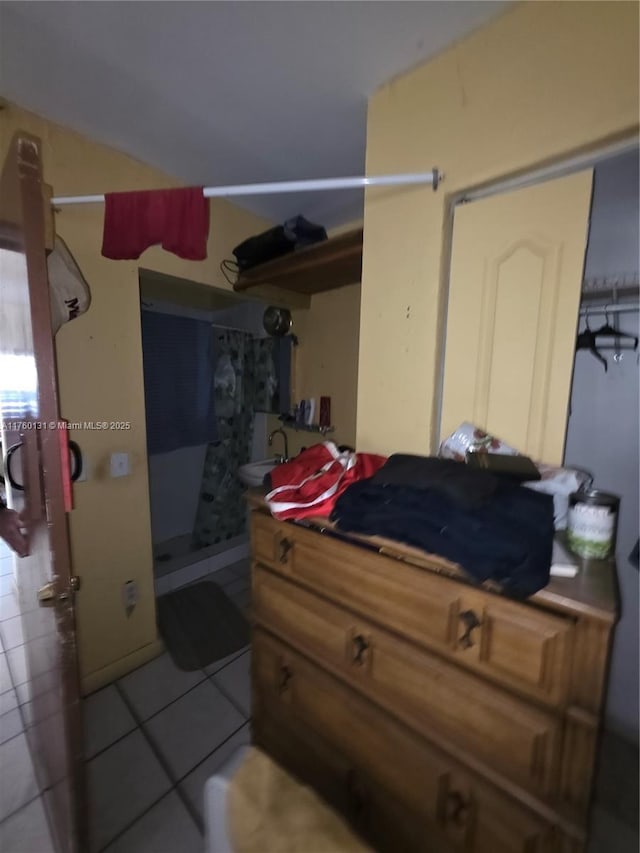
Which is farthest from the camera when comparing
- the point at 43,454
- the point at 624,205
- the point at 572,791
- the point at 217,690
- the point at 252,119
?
the point at 217,690

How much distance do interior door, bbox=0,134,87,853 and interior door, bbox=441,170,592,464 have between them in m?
1.02

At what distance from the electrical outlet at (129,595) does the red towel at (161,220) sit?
1.56m

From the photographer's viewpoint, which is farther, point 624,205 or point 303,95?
point 303,95

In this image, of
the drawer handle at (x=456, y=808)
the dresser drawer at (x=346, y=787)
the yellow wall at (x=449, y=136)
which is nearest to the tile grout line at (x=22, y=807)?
the dresser drawer at (x=346, y=787)

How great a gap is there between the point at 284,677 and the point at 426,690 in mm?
509

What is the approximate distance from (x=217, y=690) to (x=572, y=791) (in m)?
1.51

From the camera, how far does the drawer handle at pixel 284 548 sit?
1.02 metres

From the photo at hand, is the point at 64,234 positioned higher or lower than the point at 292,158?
lower

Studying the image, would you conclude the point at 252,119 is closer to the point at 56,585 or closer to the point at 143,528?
the point at 56,585

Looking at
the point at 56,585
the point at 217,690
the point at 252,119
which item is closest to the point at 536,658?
the point at 56,585

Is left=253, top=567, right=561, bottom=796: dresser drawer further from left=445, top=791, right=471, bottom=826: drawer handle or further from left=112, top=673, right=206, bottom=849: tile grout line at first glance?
left=112, top=673, right=206, bottom=849: tile grout line

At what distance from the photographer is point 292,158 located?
153 centimetres

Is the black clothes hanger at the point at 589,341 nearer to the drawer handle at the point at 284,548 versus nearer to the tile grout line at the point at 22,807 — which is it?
the drawer handle at the point at 284,548

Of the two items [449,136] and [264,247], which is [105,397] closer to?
[264,247]
